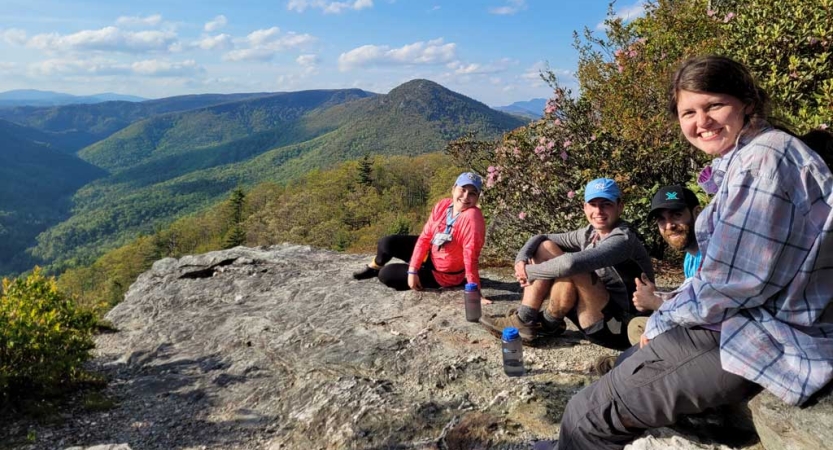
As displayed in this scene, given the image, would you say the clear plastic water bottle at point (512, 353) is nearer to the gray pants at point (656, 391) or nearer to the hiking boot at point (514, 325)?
the hiking boot at point (514, 325)

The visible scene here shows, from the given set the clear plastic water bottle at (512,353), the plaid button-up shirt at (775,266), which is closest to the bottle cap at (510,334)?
the clear plastic water bottle at (512,353)

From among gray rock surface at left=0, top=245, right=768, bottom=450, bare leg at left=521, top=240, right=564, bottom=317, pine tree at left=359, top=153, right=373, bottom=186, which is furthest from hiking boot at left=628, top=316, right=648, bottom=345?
pine tree at left=359, top=153, right=373, bottom=186

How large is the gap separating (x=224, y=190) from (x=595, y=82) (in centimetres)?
20168

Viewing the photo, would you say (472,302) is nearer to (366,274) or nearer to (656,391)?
(366,274)

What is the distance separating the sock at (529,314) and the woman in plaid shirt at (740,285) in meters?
2.15

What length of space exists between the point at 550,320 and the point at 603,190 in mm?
1371

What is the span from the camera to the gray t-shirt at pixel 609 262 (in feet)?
13.5

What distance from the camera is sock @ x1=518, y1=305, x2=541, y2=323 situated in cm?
476

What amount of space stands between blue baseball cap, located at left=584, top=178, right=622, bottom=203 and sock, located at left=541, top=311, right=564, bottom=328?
119 centimetres

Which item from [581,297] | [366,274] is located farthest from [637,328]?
[366,274]

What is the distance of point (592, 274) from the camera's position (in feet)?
14.0

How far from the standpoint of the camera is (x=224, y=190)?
194m

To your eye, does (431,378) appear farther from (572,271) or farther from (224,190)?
(224,190)

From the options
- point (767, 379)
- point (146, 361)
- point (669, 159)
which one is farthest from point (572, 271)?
point (146, 361)
